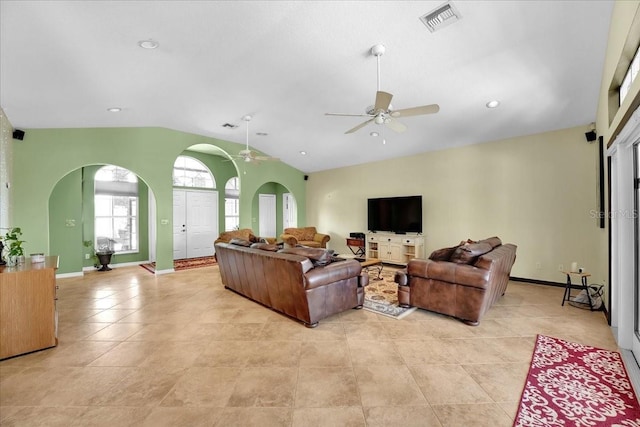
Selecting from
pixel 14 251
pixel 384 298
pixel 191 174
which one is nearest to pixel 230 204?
pixel 191 174

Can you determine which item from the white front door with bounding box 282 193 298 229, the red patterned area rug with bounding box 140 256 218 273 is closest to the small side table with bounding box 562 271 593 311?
the red patterned area rug with bounding box 140 256 218 273

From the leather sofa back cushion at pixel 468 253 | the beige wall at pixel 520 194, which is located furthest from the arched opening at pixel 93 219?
the leather sofa back cushion at pixel 468 253

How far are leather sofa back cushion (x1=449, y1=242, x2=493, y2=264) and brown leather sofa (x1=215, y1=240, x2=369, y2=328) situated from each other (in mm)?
1186

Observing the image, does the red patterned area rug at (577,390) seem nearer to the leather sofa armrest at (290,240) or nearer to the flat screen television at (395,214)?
the flat screen television at (395,214)

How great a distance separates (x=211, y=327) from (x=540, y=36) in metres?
4.95

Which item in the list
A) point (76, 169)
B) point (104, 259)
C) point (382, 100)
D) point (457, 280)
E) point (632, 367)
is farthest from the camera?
point (104, 259)

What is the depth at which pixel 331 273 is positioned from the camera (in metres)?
3.37

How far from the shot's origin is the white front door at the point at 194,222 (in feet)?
26.7

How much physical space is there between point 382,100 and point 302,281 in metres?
2.15

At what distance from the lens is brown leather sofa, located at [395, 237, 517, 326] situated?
10.6 feet

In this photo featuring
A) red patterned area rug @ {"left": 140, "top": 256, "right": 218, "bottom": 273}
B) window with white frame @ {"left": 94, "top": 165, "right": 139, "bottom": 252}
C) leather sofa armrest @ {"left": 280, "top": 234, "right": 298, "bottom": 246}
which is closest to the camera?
red patterned area rug @ {"left": 140, "top": 256, "right": 218, "bottom": 273}

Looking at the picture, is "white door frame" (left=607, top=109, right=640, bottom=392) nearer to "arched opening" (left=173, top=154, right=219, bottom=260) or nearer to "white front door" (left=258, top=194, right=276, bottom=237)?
"arched opening" (left=173, top=154, right=219, bottom=260)

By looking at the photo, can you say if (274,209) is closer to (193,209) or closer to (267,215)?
(267,215)

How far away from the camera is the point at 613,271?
3084 millimetres
